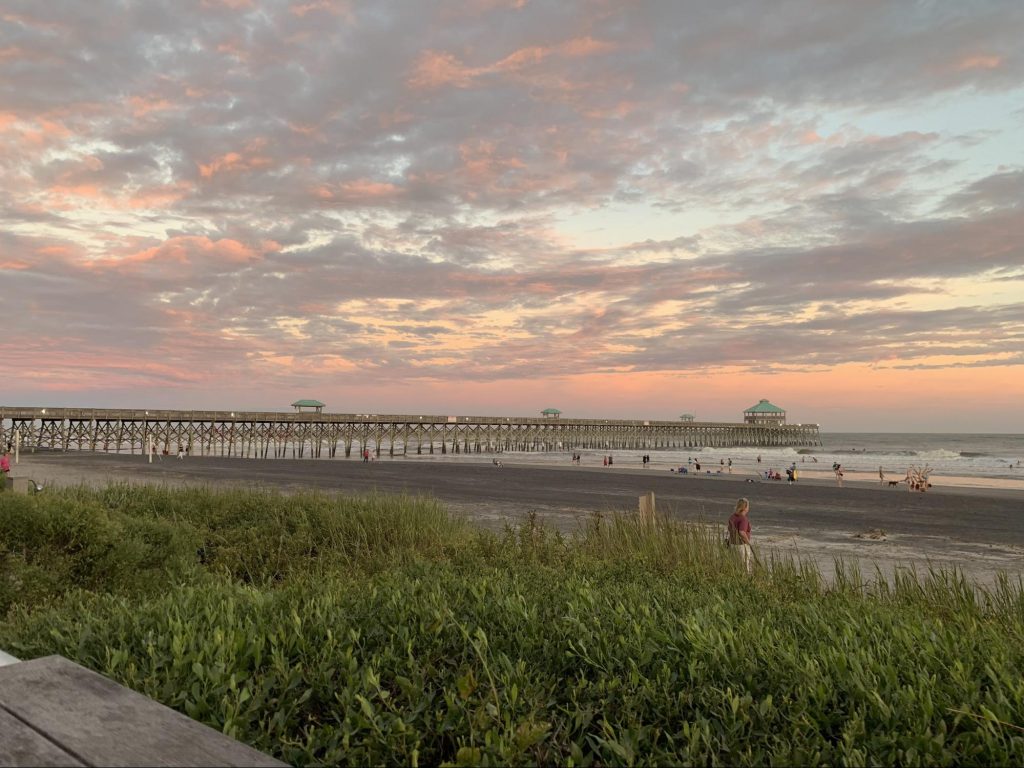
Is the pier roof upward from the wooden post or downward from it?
upward

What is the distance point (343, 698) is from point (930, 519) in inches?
1025

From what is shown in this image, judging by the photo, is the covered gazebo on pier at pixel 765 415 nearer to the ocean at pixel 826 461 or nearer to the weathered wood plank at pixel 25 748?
the ocean at pixel 826 461

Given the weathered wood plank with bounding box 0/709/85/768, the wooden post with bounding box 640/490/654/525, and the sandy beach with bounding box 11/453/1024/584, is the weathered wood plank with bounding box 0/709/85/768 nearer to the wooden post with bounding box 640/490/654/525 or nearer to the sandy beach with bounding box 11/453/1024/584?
the sandy beach with bounding box 11/453/1024/584

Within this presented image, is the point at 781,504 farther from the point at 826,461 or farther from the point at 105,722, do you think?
the point at 826,461

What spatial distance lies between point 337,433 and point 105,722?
84646 millimetres

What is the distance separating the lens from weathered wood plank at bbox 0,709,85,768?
1.82 metres

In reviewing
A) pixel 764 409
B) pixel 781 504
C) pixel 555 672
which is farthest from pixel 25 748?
pixel 764 409

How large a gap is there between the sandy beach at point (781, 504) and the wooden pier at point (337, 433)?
21.7 meters

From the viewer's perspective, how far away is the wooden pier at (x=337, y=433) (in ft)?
231

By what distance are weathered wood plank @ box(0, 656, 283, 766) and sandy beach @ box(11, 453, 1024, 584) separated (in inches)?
317

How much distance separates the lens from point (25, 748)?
1.90 m

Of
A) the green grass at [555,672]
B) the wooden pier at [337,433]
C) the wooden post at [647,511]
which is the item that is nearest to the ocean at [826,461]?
the wooden pier at [337,433]

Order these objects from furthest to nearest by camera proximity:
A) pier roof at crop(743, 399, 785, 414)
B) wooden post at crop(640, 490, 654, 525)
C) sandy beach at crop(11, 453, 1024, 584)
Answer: pier roof at crop(743, 399, 785, 414) < sandy beach at crop(11, 453, 1024, 584) < wooden post at crop(640, 490, 654, 525)

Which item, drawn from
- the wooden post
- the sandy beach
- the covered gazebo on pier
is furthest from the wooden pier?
the wooden post
